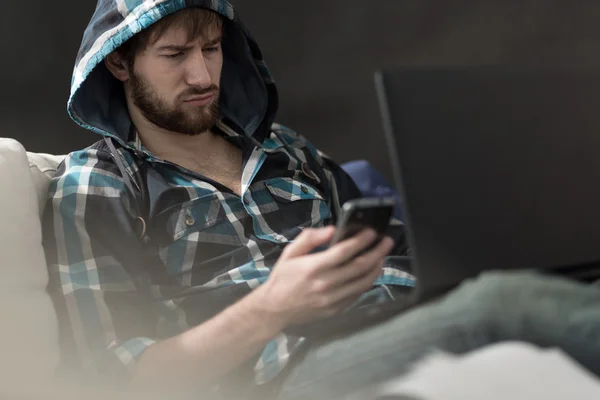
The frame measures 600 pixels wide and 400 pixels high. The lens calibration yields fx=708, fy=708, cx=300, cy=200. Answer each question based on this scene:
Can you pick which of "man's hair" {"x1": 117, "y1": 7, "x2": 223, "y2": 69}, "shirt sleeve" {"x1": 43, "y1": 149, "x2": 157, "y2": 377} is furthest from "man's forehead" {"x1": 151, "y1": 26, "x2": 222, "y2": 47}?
"shirt sleeve" {"x1": 43, "y1": 149, "x2": 157, "y2": 377}

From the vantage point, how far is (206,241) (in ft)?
3.86

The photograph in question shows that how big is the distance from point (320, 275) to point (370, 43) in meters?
1.16

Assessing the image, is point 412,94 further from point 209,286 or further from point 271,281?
point 209,286

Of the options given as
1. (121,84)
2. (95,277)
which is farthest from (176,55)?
(95,277)

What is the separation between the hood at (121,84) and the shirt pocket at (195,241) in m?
0.16

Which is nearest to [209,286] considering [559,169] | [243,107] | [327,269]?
[327,269]

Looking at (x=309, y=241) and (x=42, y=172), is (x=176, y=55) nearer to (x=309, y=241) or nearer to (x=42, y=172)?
(x=42, y=172)


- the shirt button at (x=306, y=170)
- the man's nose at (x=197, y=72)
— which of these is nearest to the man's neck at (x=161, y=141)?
the man's nose at (x=197, y=72)

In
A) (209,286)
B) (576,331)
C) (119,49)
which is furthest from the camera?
(119,49)

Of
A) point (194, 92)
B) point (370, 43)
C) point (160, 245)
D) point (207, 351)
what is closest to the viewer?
point (207, 351)

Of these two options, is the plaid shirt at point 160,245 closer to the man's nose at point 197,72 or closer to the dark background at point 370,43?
the man's nose at point 197,72

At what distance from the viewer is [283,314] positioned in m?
0.93

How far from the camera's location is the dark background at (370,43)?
1841mm

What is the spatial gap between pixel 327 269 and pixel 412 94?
23 cm
